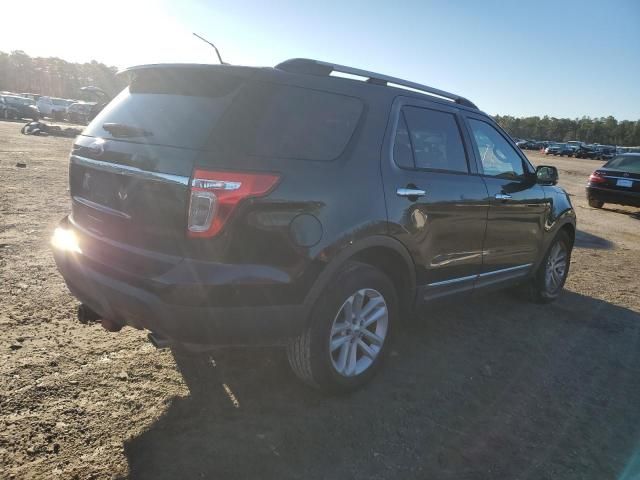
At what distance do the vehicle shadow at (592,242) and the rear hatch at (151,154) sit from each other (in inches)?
315

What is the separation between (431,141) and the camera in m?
3.65

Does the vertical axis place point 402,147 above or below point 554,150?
below

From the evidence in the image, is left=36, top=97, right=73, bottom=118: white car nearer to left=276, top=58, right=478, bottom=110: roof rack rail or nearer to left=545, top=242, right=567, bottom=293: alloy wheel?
left=545, top=242, right=567, bottom=293: alloy wheel

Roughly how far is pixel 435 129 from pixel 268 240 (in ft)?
6.07

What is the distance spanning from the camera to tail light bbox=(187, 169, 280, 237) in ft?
7.90

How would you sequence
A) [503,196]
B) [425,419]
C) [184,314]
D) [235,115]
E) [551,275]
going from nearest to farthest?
[184,314] → [235,115] → [425,419] → [503,196] → [551,275]

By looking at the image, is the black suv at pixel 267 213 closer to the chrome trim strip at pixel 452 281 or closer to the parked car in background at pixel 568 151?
the chrome trim strip at pixel 452 281

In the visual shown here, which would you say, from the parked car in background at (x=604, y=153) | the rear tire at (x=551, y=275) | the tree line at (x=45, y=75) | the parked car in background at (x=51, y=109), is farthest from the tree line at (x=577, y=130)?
the rear tire at (x=551, y=275)

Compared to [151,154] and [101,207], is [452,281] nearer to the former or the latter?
[151,154]

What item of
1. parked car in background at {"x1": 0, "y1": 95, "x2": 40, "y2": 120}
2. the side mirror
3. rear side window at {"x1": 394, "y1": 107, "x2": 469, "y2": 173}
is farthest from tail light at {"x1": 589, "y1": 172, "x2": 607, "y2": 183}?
parked car in background at {"x1": 0, "y1": 95, "x2": 40, "y2": 120}

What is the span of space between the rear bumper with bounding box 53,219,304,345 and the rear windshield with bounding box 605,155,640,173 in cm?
1315

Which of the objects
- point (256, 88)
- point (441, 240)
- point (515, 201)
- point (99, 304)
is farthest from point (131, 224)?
point (515, 201)

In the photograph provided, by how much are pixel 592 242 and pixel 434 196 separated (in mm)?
7185

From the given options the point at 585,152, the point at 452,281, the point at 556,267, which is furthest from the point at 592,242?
the point at 585,152
